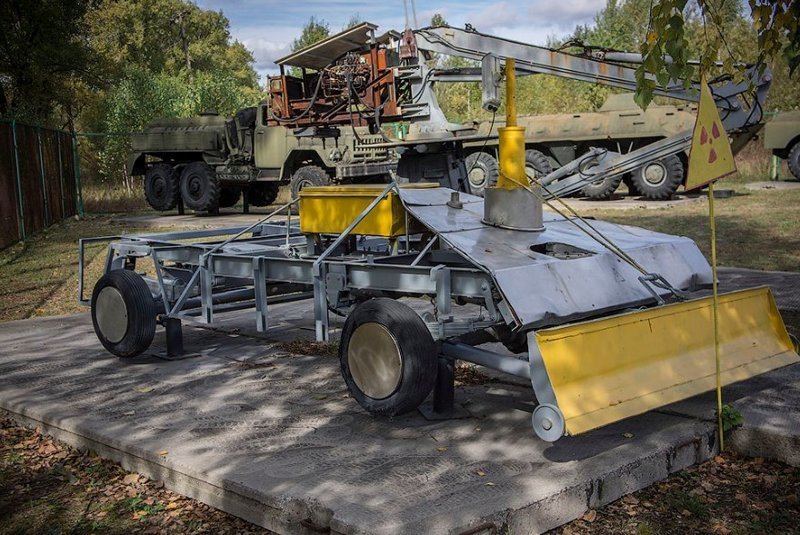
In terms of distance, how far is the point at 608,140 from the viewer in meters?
23.5

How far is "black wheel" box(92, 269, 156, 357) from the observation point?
6.60 metres

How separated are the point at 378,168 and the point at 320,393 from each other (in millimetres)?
14560

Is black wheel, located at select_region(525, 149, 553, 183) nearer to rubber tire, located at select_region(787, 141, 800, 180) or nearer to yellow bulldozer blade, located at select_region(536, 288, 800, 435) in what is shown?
rubber tire, located at select_region(787, 141, 800, 180)

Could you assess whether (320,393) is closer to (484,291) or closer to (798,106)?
(484,291)

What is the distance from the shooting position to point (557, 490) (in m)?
3.99

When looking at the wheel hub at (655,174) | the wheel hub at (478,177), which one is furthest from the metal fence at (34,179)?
the wheel hub at (655,174)

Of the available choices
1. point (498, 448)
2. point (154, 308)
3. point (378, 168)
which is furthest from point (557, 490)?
point (378, 168)

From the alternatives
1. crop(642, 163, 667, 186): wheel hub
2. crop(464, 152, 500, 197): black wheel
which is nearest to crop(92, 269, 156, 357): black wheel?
crop(464, 152, 500, 197): black wheel

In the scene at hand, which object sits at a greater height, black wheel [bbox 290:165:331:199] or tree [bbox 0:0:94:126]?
tree [bbox 0:0:94:126]

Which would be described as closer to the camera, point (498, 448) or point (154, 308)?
point (498, 448)

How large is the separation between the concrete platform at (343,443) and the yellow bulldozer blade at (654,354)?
0.25 metres

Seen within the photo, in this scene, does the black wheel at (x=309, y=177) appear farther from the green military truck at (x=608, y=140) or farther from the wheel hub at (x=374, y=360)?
the wheel hub at (x=374, y=360)

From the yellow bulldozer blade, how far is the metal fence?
12.8m

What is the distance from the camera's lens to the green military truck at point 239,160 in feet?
67.7
